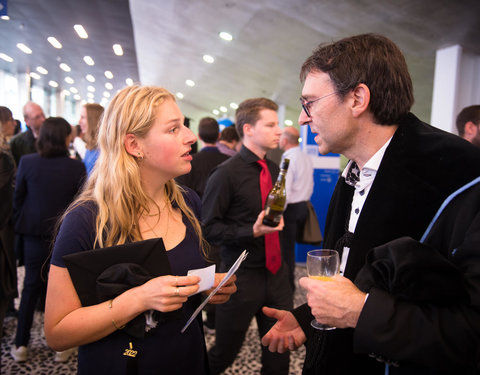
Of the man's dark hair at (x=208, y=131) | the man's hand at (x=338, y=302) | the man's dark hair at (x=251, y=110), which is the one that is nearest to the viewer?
the man's hand at (x=338, y=302)

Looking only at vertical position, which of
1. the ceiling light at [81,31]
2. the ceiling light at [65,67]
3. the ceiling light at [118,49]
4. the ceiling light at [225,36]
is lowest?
the ceiling light at [65,67]

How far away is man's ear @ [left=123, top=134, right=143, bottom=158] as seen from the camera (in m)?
1.39

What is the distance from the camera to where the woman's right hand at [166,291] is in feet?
3.58

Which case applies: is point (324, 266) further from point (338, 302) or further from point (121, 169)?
point (121, 169)

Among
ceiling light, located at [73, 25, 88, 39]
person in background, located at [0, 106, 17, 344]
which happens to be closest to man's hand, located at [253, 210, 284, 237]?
person in background, located at [0, 106, 17, 344]

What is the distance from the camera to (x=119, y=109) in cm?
138

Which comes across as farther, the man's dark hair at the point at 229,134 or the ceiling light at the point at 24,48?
the man's dark hair at the point at 229,134

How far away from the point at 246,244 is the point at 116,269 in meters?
1.25

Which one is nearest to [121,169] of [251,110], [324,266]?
[324,266]

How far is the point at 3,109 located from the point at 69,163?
732mm

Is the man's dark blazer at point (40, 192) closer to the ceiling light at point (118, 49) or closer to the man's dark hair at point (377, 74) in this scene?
the man's dark hair at point (377, 74)

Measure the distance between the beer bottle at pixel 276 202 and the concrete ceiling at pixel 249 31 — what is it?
862 millimetres

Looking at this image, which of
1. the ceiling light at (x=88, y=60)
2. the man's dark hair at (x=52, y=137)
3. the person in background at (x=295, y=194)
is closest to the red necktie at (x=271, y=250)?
the man's dark hair at (x=52, y=137)

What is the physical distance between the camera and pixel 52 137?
2.84 metres
